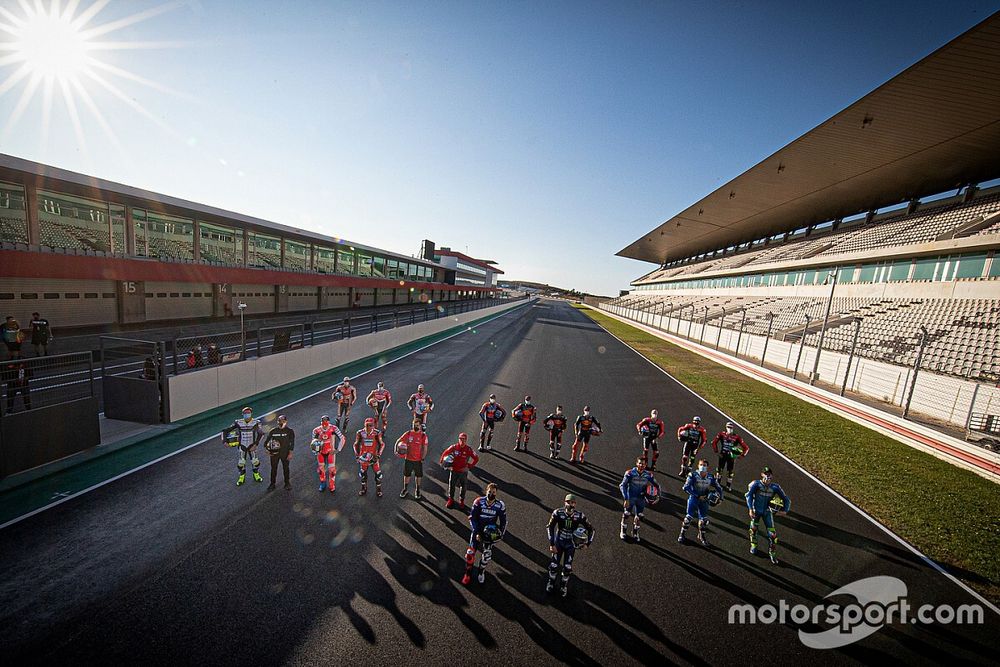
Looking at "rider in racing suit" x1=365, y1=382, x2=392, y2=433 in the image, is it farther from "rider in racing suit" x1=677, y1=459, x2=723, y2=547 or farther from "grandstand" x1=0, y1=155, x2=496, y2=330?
"grandstand" x1=0, y1=155, x2=496, y2=330

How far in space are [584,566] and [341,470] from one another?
5.28 m

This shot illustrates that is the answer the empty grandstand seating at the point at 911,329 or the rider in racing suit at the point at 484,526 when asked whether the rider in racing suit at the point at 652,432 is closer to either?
the rider in racing suit at the point at 484,526

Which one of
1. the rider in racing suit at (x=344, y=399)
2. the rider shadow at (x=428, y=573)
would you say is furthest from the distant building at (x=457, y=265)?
the rider shadow at (x=428, y=573)

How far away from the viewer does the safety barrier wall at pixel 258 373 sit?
9750 mm

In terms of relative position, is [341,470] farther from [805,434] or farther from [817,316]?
[817,316]

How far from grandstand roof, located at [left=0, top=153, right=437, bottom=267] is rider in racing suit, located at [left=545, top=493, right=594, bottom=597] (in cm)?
2221

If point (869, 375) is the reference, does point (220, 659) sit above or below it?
below

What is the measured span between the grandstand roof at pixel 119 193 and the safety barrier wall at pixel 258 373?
476 inches

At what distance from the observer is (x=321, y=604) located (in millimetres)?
4441

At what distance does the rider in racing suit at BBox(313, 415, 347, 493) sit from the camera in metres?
6.72

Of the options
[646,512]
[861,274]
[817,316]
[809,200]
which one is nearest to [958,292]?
[817,316]

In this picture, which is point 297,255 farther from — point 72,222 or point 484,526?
point 484,526

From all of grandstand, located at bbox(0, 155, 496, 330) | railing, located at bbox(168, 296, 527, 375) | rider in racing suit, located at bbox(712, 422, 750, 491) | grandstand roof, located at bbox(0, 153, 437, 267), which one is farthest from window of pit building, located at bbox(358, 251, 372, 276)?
rider in racing suit, located at bbox(712, 422, 750, 491)

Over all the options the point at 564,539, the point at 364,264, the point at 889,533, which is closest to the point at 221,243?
the point at 364,264
